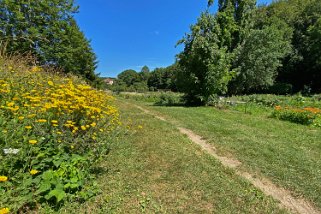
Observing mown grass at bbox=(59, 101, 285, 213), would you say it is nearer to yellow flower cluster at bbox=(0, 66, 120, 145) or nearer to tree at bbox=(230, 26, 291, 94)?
yellow flower cluster at bbox=(0, 66, 120, 145)

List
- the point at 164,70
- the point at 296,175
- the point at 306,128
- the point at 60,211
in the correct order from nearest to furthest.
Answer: the point at 60,211 < the point at 296,175 < the point at 306,128 < the point at 164,70

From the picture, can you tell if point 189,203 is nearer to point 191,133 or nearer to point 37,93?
point 37,93

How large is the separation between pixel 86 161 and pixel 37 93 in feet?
5.28

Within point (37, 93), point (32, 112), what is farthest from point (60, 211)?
point (37, 93)

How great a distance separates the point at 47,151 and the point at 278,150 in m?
4.53

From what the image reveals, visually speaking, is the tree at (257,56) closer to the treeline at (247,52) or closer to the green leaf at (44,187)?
the treeline at (247,52)

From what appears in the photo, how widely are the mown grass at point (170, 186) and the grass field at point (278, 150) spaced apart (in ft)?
2.08

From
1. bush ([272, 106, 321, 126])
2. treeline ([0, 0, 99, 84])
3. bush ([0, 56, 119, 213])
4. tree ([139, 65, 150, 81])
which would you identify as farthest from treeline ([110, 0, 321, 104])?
tree ([139, 65, 150, 81])

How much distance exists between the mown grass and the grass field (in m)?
0.63

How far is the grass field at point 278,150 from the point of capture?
330 centimetres

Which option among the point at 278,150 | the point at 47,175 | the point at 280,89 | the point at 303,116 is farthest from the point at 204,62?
the point at 280,89

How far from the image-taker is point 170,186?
3041 mm

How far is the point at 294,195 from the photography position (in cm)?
297

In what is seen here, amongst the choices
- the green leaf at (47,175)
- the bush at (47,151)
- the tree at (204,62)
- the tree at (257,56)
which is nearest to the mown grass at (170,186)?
the bush at (47,151)
